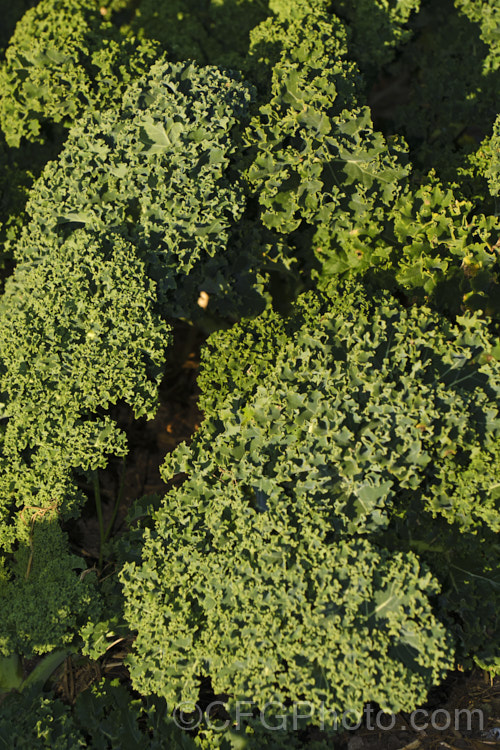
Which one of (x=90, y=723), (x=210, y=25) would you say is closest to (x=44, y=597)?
(x=90, y=723)

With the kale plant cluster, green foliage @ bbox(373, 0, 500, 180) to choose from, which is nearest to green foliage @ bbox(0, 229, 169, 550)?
the kale plant cluster

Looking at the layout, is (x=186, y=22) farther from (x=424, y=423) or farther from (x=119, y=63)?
(x=424, y=423)

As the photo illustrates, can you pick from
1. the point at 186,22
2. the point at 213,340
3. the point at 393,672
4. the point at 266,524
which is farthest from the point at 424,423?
the point at 186,22

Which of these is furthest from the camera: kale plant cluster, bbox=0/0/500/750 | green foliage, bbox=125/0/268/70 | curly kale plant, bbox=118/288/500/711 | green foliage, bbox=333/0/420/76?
green foliage, bbox=125/0/268/70

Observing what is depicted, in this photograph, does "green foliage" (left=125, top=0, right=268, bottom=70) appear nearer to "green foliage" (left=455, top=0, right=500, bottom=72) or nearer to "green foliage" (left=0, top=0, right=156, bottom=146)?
"green foliage" (left=0, top=0, right=156, bottom=146)

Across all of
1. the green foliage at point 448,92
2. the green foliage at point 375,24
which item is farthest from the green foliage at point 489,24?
the green foliage at point 375,24

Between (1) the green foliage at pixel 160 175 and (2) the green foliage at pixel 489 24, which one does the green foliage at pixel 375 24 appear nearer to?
(2) the green foliage at pixel 489 24
